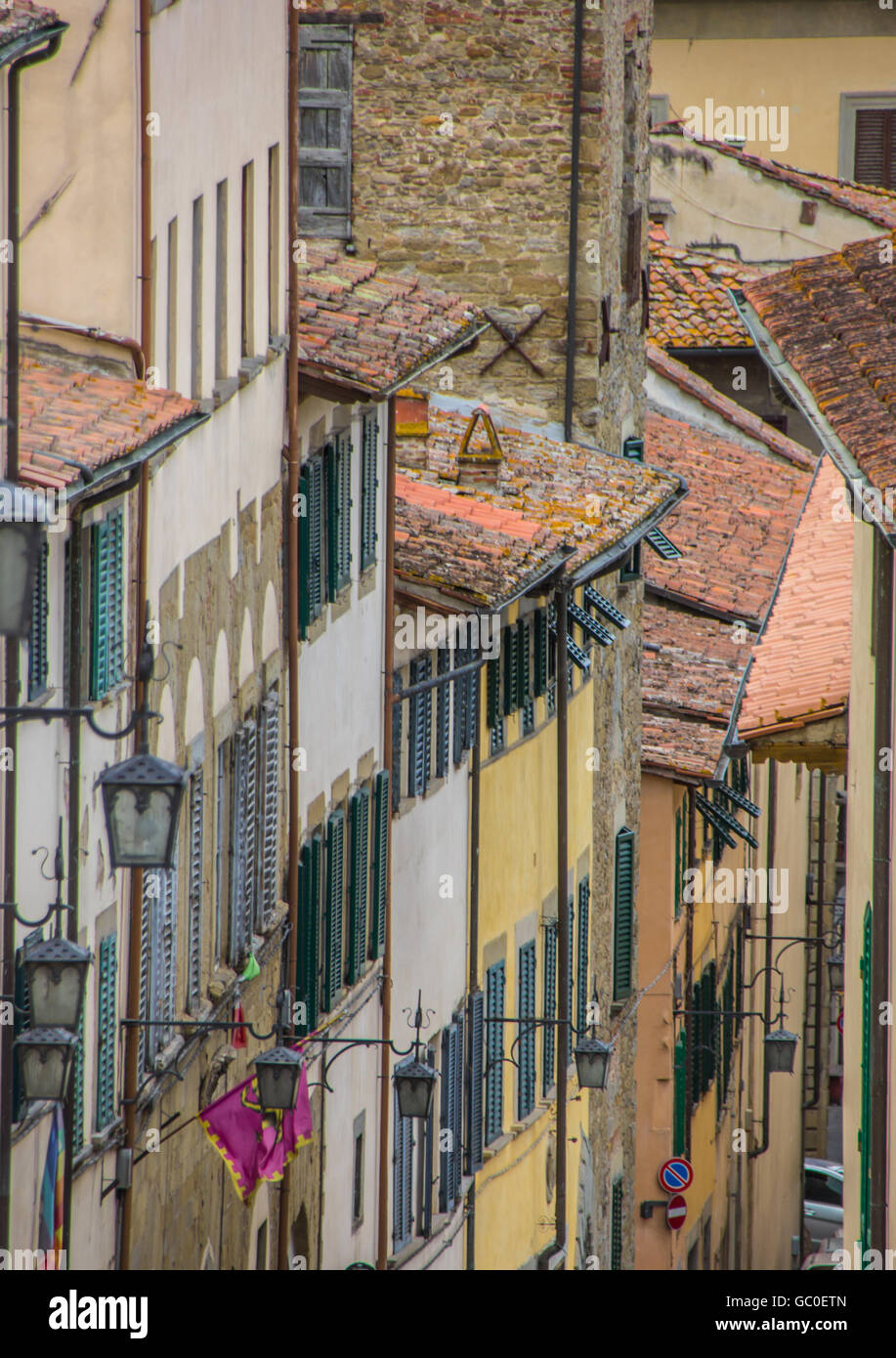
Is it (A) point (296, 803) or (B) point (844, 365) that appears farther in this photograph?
(A) point (296, 803)

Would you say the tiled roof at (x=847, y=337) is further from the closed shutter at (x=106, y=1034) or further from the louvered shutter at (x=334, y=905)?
the louvered shutter at (x=334, y=905)

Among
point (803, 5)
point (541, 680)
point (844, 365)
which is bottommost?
point (541, 680)

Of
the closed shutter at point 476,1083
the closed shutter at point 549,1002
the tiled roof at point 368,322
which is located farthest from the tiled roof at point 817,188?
the tiled roof at point 368,322

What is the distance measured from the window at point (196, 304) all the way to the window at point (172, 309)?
19.8 inches

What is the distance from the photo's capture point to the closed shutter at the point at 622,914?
101 ft

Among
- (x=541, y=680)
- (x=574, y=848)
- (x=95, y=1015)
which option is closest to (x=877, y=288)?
(x=95, y=1015)

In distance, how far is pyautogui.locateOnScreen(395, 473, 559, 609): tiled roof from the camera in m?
21.2

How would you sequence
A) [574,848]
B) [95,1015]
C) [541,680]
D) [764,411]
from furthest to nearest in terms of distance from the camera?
[764,411], [574,848], [541,680], [95,1015]

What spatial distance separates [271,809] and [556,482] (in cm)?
867

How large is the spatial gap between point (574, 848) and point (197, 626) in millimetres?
12574

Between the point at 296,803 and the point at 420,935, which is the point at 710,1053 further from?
the point at 296,803

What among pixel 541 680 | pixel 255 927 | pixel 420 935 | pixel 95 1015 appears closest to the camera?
pixel 95 1015

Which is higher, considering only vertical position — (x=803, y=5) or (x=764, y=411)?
(x=803, y=5)

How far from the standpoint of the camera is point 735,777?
35.9 m
